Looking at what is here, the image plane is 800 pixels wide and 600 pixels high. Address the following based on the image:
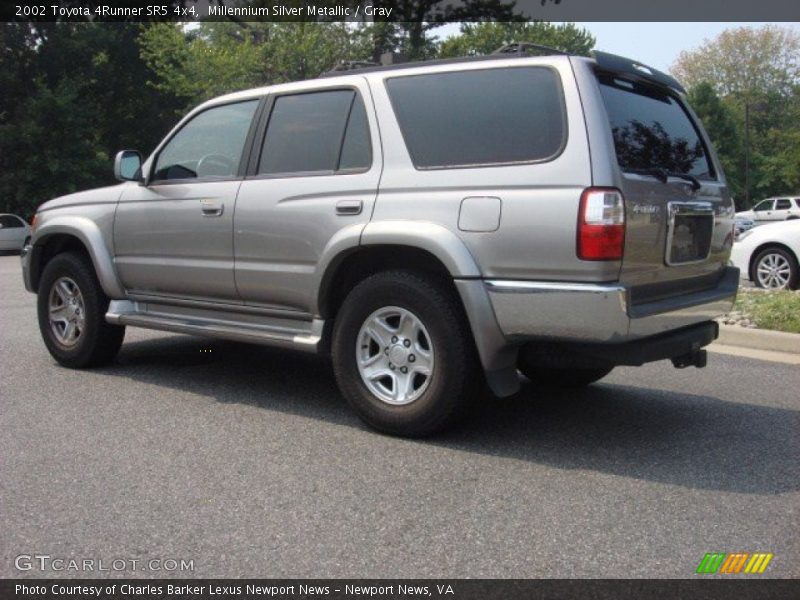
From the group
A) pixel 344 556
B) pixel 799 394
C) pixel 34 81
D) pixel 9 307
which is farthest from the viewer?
pixel 34 81

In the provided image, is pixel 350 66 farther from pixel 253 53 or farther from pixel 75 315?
pixel 253 53

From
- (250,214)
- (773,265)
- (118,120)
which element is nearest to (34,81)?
(118,120)

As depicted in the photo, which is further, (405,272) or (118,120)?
(118,120)

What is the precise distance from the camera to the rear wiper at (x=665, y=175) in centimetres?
434

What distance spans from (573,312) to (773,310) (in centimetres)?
507

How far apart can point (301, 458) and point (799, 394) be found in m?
3.44

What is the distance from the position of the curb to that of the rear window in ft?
9.34

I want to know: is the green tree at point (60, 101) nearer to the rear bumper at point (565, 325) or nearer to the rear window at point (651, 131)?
the rear window at point (651, 131)

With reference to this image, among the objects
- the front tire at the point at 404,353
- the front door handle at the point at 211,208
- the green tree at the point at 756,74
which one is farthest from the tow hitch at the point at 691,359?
the green tree at the point at 756,74

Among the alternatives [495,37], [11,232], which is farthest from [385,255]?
[495,37]

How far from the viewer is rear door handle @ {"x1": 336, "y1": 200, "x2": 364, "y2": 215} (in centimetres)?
474

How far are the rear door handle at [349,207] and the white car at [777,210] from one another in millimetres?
37295

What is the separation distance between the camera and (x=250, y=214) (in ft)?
17.2

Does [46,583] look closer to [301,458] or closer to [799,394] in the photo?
[301,458]
